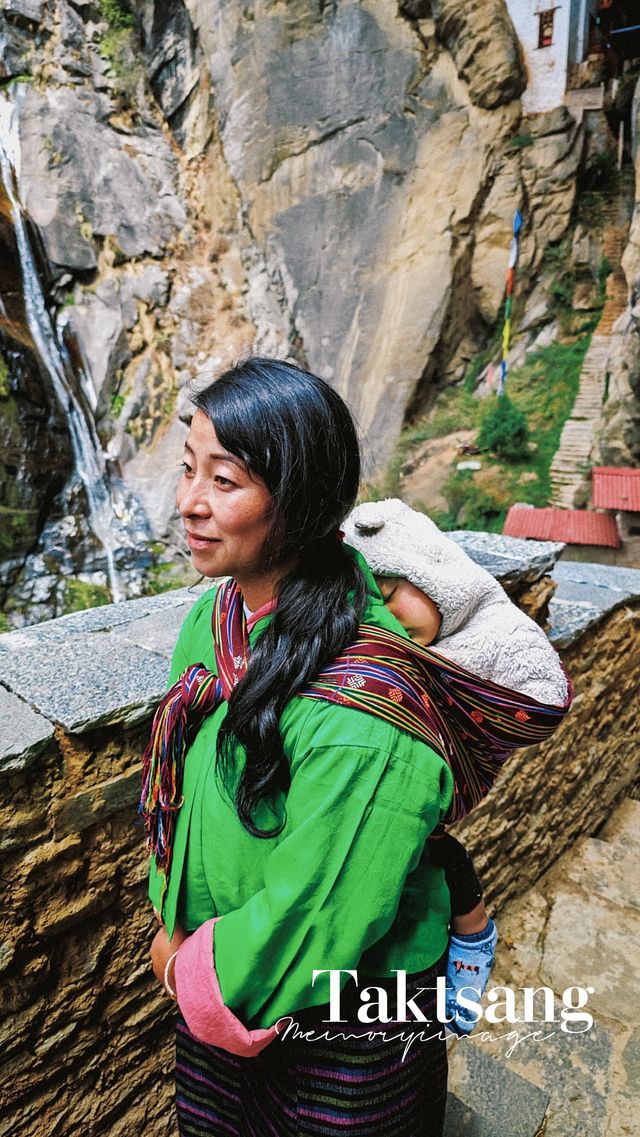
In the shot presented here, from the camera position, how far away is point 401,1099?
99 cm

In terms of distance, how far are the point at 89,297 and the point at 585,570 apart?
14024 mm

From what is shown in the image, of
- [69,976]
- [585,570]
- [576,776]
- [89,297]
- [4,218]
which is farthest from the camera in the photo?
[89,297]

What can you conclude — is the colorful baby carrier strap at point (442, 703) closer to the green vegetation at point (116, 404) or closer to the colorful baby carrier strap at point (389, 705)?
the colorful baby carrier strap at point (389, 705)

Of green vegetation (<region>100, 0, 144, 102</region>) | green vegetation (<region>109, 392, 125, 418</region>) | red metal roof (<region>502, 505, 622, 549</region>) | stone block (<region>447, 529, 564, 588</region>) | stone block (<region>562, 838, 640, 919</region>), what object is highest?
green vegetation (<region>100, 0, 144, 102</region>)

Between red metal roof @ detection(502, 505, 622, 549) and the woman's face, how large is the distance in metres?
10.9

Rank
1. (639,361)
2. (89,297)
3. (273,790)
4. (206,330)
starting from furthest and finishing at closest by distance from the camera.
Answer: (206,330), (89,297), (639,361), (273,790)

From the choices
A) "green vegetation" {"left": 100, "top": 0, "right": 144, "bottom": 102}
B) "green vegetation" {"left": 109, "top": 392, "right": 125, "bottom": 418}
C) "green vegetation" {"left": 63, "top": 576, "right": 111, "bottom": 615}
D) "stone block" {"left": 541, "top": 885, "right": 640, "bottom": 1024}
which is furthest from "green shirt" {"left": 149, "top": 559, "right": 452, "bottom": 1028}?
"green vegetation" {"left": 100, "top": 0, "right": 144, "bottom": 102}

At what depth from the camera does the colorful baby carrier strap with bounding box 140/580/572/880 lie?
87cm

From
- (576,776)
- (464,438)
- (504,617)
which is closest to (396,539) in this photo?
(504,617)

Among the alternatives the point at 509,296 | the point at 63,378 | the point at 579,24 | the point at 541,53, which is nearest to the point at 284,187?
the point at 509,296

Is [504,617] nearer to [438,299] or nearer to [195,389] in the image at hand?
[195,389]

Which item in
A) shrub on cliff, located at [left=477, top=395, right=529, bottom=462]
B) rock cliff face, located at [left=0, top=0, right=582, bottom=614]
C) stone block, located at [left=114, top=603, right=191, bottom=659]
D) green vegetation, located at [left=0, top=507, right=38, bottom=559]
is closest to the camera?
stone block, located at [left=114, top=603, right=191, bottom=659]

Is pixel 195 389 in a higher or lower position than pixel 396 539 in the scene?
higher

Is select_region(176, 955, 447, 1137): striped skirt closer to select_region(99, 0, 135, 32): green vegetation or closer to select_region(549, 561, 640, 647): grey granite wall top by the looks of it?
select_region(549, 561, 640, 647): grey granite wall top
